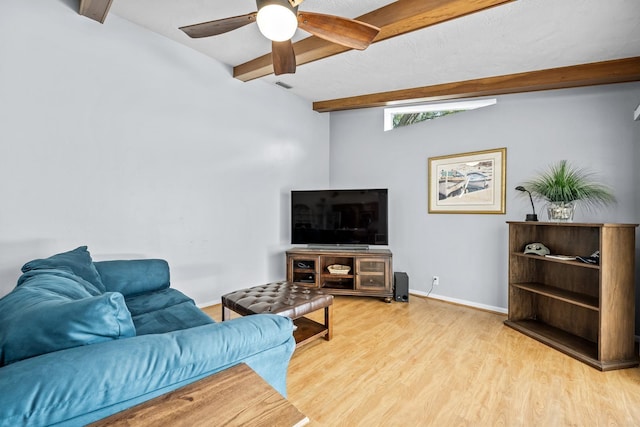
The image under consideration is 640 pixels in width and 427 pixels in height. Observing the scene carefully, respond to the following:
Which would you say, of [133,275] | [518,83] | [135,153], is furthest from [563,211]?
[135,153]

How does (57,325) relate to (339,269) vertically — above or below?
above

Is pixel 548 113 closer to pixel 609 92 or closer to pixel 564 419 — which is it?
pixel 609 92

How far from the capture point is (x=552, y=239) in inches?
113

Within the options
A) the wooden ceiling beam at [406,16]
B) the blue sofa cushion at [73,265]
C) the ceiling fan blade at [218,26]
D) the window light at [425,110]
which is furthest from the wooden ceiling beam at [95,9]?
the window light at [425,110]

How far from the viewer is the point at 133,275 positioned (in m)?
2.31

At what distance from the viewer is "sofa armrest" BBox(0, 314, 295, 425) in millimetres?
663

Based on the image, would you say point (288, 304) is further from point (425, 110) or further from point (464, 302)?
point (425, 110)

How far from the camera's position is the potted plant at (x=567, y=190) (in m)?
2.54

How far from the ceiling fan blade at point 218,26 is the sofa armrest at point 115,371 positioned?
1889mm

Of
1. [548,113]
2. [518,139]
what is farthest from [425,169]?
[548,113]

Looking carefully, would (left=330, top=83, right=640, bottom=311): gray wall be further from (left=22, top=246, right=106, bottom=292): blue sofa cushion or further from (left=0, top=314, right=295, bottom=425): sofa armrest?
(left=22, top=246, right=106, bottom=292): blue sofa cushion

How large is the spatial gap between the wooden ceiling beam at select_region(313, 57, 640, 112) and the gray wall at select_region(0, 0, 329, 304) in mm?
1387

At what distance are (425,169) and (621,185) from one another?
71.1 inches

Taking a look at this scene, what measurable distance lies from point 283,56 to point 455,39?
4.89ft
